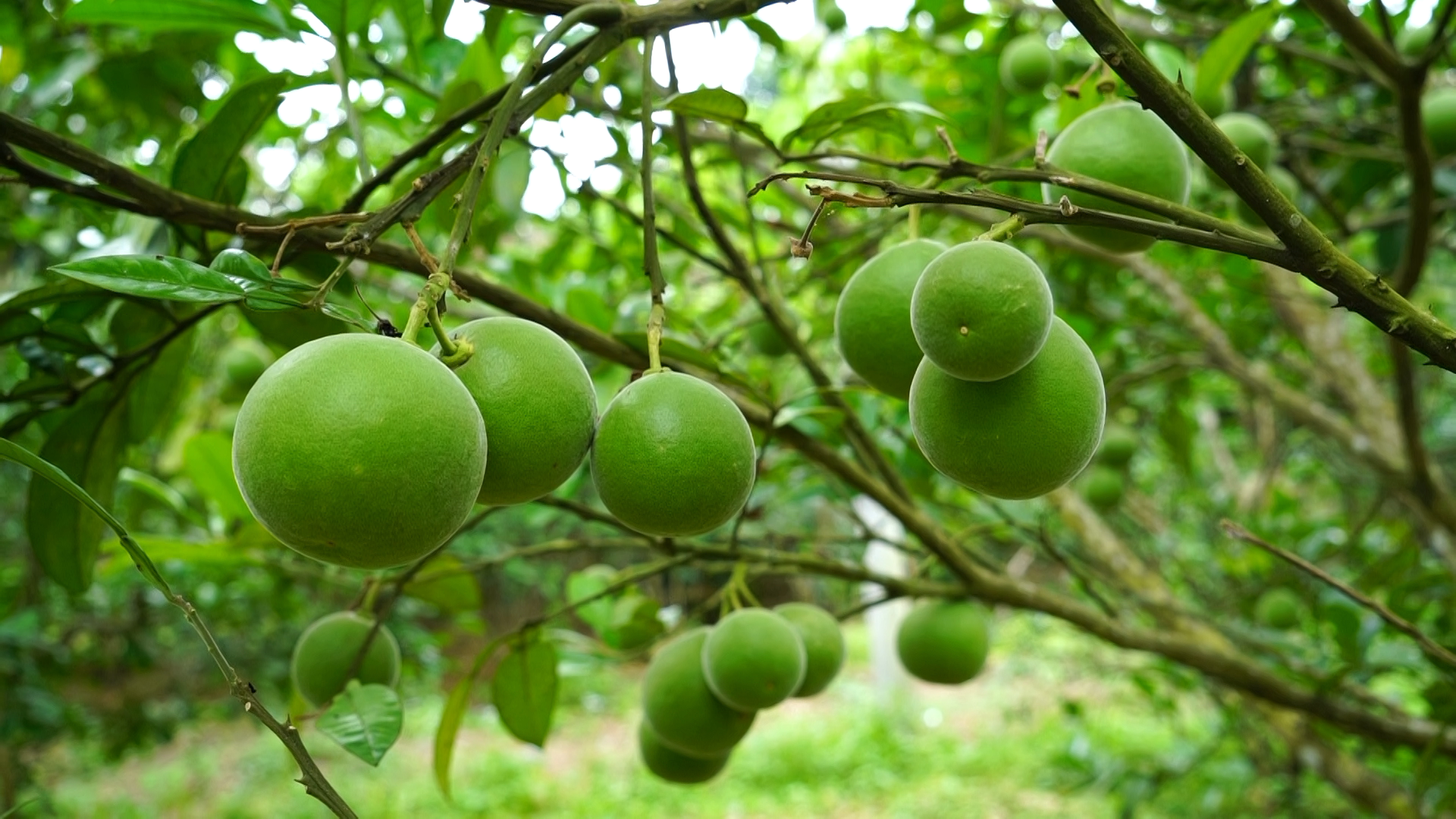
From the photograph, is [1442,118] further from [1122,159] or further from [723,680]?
[723,680]

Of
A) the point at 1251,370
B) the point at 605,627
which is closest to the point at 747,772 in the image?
the point at 1251,370

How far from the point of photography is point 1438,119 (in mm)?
1834

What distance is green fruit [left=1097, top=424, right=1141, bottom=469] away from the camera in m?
2.40

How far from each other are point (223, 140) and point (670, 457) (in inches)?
25.5

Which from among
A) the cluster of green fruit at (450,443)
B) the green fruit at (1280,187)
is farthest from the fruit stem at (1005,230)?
the green fruit at (1280,187)

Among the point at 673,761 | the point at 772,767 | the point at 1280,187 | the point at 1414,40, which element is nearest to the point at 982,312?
the point at 673,761

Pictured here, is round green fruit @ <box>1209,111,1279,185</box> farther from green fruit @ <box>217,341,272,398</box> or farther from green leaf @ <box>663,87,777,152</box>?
green fruit @ <box>217,341,272,398</box>

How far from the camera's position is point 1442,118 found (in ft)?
6.00

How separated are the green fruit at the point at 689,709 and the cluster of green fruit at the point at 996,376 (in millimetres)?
587

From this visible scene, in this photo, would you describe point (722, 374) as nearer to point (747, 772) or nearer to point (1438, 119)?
point (1438, 119)

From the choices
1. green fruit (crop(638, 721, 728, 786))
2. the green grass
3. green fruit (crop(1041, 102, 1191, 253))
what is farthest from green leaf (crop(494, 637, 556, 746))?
the green grass

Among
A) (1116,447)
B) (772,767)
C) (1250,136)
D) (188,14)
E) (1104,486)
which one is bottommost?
(772,767)

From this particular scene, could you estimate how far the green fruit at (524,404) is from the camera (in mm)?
696

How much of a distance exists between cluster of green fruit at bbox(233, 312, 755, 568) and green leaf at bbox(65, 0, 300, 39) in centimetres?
67
